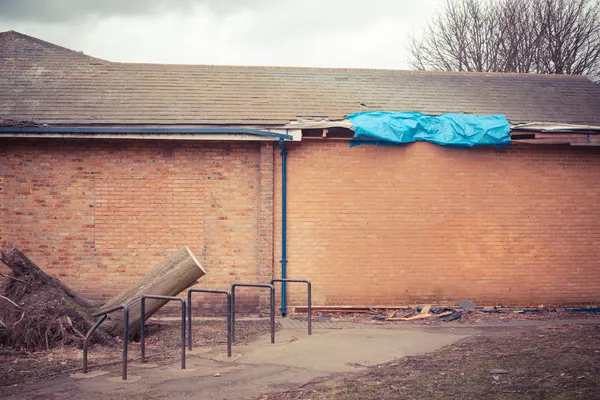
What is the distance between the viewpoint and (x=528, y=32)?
27.0m

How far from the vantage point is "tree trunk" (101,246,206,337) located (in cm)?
855

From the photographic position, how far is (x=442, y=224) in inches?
456

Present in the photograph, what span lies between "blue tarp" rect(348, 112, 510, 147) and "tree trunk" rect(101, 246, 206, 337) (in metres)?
4.28

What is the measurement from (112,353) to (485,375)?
15.8ft

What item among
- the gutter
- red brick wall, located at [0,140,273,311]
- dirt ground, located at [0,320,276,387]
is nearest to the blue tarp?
the gutter

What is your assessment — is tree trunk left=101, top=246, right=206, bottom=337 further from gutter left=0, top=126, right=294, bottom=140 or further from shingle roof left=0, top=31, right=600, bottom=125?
shingle roof left=0, top=31, right=600, bottom=125

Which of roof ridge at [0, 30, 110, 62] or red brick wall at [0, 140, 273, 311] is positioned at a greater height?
roof ridge at [0, 30, 110, 62]

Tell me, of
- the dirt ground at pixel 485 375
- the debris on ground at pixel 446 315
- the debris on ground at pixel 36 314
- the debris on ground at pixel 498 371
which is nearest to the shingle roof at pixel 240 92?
the debris on ground at pixel 36 314

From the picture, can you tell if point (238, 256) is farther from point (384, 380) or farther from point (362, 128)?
point (384, 380)

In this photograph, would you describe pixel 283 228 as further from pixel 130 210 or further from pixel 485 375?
pixel 485 375

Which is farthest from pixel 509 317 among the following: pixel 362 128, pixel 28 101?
pixel 28 101

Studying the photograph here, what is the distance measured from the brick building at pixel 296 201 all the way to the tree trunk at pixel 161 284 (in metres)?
2.45

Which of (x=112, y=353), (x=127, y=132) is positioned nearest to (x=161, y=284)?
(x=112, y=353)

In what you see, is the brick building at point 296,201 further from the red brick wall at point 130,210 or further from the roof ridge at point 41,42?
the roof ridge at point 41,42
